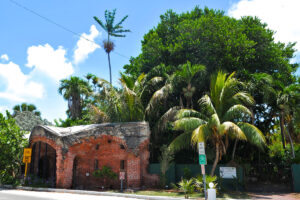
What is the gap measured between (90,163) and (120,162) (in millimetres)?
2318

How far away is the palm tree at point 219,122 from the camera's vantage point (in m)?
12.4

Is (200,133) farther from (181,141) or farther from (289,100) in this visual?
(289,100)

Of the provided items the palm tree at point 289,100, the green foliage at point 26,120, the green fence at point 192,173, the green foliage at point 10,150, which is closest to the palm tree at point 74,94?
the green foliage at point 26,120

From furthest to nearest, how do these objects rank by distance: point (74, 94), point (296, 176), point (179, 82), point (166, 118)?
point (74, 94) → point (179, 82) → point (166, 118) → point (296, 176)

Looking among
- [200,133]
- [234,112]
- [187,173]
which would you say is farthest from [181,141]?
[234,112]

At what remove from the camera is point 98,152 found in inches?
672

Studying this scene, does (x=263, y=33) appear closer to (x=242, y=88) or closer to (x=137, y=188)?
(x=242, y=88)

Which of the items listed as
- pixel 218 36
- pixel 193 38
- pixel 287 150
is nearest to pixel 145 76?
pixel 193 38

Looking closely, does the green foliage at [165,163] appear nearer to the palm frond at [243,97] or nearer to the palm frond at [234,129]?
the palm frond at [234,129]

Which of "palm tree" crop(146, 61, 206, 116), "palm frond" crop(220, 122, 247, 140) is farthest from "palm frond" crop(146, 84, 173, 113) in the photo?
"palm frond" crop(220, 122, 247, 140)

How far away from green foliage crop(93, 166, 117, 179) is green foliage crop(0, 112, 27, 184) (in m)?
6.51

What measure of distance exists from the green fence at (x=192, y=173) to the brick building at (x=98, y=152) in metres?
0.73

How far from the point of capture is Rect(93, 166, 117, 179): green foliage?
15.5 metres

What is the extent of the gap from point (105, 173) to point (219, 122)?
805 centimetres
